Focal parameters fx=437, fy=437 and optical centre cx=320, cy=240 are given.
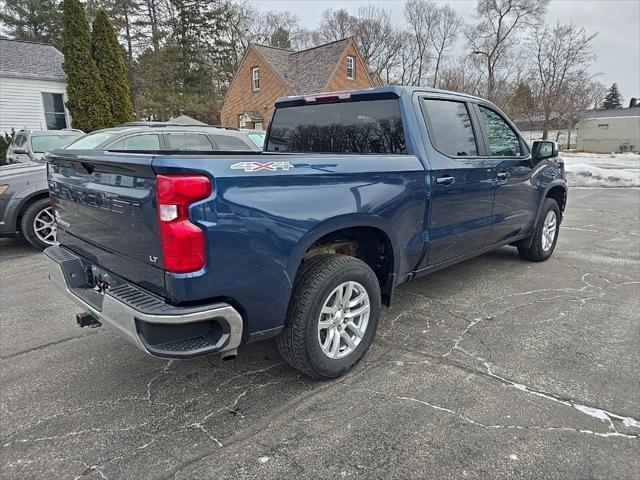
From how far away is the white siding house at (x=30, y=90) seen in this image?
1844 centimetres

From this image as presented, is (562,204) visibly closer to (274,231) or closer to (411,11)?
(274,231)

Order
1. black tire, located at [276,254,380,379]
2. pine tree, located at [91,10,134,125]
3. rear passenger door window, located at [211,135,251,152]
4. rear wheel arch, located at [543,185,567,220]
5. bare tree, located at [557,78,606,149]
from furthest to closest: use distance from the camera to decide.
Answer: bare tree, located at [557,78,606,149] → pine tree, located at [91,10,134,125] → rear passenger door window, located at [211,135,251,152] → rear wheel arch, located at [543,185,567,220] → black tire, located at [276,254,380,379]

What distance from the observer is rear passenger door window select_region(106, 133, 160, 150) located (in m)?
7.24

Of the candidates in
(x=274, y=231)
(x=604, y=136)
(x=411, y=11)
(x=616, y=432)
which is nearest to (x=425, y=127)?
(x=274, y=231)

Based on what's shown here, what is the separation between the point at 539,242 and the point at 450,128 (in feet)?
8.11

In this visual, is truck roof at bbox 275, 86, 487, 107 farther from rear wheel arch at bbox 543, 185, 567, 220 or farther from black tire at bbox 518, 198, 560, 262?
rear wheel arch at bbox 543, 185, 567, 220

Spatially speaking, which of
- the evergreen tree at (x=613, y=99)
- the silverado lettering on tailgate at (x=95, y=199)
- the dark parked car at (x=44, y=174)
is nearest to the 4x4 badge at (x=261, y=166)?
the silverado lettering on tailgate at (x=95, y=199)

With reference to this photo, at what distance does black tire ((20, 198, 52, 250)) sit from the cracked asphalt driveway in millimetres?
2356

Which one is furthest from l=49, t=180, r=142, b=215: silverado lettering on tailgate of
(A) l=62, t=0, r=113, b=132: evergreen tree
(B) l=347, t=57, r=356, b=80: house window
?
(B) l=347, t=57, r=356, b=80: house window

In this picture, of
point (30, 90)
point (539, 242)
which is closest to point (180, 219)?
point (539, 242)

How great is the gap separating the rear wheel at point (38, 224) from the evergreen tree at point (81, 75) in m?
13.7

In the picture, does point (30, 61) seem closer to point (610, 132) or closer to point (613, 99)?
point (610, 132)

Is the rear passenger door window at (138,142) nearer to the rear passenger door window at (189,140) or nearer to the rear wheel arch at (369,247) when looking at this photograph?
the rear passenger door window at (189,140)

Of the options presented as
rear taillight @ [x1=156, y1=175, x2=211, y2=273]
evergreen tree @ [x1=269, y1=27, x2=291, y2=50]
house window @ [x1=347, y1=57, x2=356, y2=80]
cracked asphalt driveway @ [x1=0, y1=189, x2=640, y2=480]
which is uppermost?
evergreen tree @ [x1=269, y1=27, x2=291, y2=50]
